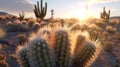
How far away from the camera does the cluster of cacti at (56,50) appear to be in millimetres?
8156

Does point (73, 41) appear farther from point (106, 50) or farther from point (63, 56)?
point (106, 50)

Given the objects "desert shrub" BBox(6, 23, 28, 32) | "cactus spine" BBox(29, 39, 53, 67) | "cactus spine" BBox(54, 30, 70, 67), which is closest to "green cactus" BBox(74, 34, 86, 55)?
"cactus spine" BBox(54, 30, 70, 67)

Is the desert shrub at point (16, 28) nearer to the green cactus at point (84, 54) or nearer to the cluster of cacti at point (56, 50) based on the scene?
the cluster of cacti at point (56, 50)

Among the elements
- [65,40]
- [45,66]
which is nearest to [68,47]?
[65,40]

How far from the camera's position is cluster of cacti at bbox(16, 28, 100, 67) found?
8.16m

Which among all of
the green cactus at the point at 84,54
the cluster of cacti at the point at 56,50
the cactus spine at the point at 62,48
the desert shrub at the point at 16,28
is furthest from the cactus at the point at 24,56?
the desert shrub at the point at 16,28

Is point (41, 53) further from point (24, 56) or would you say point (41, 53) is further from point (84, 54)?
point (84, 54)

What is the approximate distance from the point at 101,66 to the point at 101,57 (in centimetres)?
176

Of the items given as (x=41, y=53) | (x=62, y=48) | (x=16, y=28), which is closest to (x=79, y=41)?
(x=62, y=48)

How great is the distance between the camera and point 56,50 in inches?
340

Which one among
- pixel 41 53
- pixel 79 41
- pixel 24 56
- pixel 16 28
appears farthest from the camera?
pixel 16 28

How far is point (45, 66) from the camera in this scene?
8.29 meters

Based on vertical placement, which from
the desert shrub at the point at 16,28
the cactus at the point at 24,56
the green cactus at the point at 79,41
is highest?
the green cactus at the point at 79,41

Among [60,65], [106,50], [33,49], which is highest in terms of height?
[33,49]
